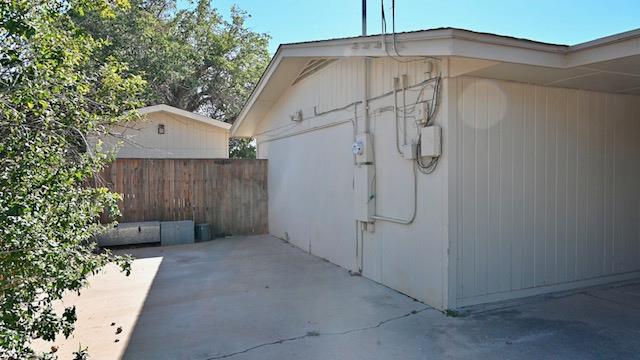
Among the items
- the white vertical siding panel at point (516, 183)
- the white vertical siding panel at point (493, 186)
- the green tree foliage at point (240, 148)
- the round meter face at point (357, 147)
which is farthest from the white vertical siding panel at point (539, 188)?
the green tree foliage at point (240, 148)

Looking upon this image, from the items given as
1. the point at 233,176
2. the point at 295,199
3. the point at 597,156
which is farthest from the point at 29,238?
the point at 233,176

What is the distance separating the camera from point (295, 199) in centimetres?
876

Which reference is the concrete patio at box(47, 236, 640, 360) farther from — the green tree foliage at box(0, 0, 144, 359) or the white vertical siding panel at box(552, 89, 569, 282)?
the green tree foliage at box(0, 0, 144, 359)

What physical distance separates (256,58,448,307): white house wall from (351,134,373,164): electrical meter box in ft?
0.30

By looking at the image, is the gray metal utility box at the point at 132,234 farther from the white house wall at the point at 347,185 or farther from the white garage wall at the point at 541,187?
the white garage wall at the point at 541,187

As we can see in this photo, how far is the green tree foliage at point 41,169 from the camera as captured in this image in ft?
8.24

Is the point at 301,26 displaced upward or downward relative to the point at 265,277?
upward

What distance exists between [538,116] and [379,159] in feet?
5.98

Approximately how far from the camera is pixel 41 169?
2.69 m

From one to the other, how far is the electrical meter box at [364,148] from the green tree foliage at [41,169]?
11.0ft

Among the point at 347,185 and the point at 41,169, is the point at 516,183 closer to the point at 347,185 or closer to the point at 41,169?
the point at 347,185

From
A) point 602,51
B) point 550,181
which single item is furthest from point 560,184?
point 602,51

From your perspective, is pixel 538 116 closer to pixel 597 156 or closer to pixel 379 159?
pixel 597 156

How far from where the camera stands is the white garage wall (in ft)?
15.0
